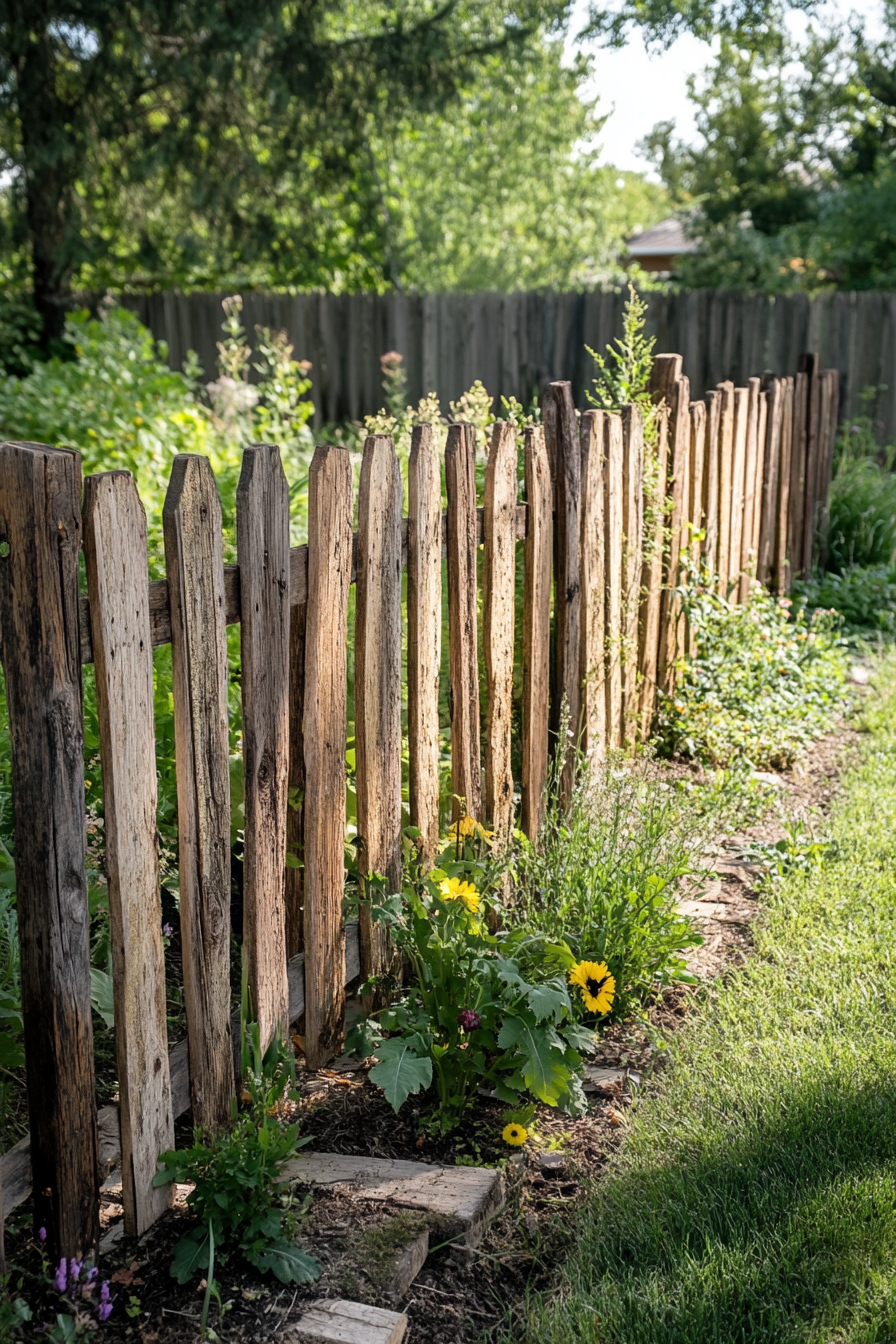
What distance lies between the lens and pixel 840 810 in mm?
4039

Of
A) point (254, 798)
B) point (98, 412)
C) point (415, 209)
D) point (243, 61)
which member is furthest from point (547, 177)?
point (254, 798)

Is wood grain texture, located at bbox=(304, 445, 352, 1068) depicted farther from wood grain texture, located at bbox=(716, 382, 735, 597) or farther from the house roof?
the house roof

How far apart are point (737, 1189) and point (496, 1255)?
483mm

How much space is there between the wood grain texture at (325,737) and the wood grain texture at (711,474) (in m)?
2.70

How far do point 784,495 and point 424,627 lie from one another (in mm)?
4066

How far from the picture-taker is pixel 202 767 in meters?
2.05

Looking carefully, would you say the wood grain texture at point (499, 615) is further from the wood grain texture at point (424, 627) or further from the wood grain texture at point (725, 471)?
the wood grain texture at point (725, 471)

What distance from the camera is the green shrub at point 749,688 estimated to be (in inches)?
176

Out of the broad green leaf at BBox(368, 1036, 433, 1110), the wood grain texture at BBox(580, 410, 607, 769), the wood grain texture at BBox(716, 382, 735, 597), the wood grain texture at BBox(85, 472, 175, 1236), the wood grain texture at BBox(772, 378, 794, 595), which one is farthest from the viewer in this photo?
the wood grain texture at BBox(772, 378, 794, 595)

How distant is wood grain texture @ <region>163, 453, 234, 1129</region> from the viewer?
1937mm

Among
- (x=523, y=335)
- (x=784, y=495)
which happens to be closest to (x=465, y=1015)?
(x=784, y=495)

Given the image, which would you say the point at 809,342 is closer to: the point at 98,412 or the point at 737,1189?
the point at 98,412

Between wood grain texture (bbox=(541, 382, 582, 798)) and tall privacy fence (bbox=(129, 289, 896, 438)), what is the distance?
5.51 meters

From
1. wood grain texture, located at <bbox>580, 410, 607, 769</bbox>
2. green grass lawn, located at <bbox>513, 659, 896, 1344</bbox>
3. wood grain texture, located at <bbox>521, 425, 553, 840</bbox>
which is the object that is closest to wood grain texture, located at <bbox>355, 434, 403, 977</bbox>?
wood grain texture, located at <bbox>521, 425, 553, 840</bbox>
